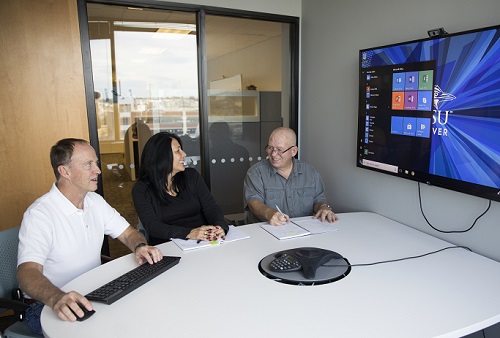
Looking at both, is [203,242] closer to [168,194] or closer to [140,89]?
[168,194]

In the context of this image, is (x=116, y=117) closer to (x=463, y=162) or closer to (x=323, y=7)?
(x=323, y=7)

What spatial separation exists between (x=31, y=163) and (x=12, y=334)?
4.62 ft

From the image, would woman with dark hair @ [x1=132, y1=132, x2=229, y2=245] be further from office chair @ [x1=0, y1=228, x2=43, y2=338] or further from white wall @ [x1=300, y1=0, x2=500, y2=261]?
white wall @ [x1=300, y1=0, x2=500, y2=261]

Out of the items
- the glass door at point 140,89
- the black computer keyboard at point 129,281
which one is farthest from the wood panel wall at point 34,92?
the black computer keyboard at point 129,281

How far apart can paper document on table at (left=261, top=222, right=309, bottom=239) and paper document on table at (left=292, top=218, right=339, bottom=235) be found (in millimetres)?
44

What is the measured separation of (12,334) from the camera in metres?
1.71

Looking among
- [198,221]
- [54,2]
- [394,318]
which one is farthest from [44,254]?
[54,2]

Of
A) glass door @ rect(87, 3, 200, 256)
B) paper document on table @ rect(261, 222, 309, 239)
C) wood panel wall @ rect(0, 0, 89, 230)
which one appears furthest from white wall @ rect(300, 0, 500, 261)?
wood panel wall @ rect(0, 0, 89, 230)

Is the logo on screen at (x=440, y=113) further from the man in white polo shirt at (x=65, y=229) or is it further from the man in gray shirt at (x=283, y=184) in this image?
the man in white polo shirt at (x=65, y=229)

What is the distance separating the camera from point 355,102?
2.79m

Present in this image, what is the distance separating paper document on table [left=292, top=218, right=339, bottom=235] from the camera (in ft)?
7.23

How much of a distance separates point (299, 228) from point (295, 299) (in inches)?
32.3

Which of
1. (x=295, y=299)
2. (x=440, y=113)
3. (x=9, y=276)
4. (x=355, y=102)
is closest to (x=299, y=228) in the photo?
(x=295, y=299)

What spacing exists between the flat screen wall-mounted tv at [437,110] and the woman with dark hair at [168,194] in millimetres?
1181
